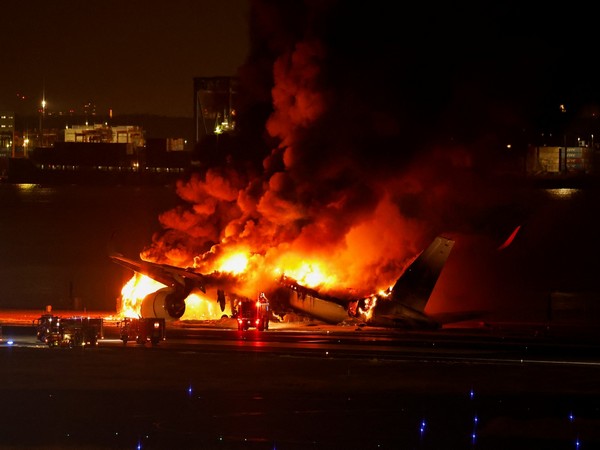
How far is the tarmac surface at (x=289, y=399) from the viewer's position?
24.4 m

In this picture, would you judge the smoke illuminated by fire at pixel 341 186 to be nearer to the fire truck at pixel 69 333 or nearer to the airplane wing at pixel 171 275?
the airplane wing at pixel 171 275

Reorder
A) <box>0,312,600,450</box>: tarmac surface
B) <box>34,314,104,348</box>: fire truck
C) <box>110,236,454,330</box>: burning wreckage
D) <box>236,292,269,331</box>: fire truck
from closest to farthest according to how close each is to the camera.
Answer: <box>0,312,600,450</box>: tarmac surface < <box>34,314,104,348</box>: fire truck < <box>110,236,454,330</box>: burning wreckage < <box>236,292,269,331</box>: fire truck

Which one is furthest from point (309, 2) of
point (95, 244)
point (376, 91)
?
point (95, 244)

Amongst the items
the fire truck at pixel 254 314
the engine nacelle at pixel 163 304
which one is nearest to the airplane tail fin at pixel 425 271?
the fire truck at pixel 254 314

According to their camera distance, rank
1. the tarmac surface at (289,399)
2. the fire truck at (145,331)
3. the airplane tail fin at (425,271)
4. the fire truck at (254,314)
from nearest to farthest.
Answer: the tarmac surface at (289,399) < the fire truck at (145,331) < the airplane tail fin at (425,271) < the fire truck at (254,314)

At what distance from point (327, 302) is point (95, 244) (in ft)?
373

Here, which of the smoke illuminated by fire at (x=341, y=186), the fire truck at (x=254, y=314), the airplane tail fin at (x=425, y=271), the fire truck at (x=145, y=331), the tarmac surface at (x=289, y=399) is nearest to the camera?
the tarmac surface at (x=289, y=399)

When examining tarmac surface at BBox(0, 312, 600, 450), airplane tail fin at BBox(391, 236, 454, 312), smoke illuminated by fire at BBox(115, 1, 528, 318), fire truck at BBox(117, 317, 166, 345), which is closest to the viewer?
tarmac surface at BBox(0, 312, 600, 450)

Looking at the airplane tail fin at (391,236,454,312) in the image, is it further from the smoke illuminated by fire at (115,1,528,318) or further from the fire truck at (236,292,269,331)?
the fire truck at (236,292,269,331)

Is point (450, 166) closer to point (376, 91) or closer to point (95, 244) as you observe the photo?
point (376, 91)

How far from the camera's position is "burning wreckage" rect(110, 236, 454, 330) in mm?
45938

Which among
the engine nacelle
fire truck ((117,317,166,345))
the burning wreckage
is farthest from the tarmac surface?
the engine nacelle

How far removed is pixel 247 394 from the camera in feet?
98.4

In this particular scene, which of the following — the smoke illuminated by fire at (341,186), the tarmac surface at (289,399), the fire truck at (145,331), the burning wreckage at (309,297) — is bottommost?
the tarmac surface at (289,399)
